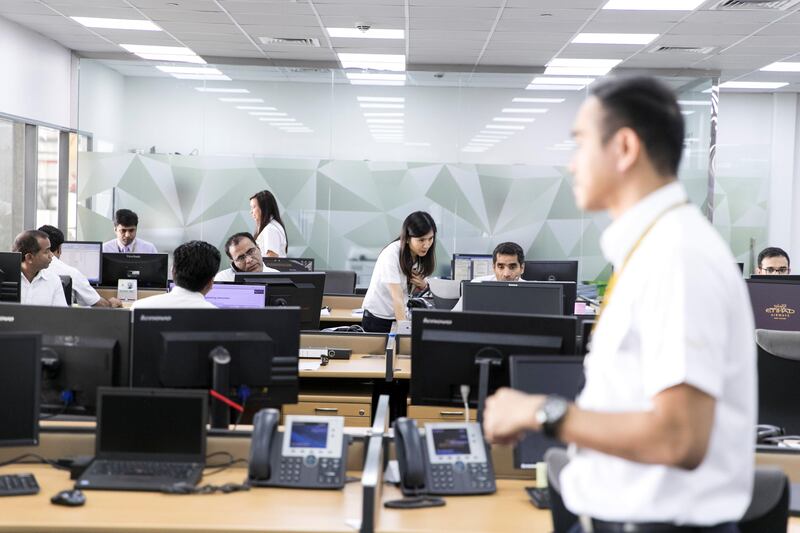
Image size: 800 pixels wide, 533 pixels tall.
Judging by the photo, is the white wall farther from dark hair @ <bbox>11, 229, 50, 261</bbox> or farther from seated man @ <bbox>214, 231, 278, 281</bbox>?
seated man @ <bbox>214, 231, 278, 281</bbox>

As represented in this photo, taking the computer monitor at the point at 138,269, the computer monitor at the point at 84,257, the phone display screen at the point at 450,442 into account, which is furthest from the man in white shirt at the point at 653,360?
the computer monitor at the point at 84,257

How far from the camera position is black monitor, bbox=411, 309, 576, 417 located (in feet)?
9.98

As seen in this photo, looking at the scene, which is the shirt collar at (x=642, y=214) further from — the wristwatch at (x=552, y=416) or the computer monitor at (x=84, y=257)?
the computer monitor at (x=84, y=257)

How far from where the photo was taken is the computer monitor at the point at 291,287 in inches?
209

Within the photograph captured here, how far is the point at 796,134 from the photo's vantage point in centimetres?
1262

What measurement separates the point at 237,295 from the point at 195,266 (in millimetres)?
1253

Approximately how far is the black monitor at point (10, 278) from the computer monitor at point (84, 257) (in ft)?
7.26

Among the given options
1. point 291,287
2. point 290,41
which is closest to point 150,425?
point 291,287

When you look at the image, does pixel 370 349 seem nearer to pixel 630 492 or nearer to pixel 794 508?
pixel 794 508

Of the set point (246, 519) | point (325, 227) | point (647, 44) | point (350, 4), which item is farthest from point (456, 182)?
point (246, 519)

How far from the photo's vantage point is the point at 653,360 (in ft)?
4.56

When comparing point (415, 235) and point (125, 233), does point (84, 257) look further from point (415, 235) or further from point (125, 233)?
point (415, 235)

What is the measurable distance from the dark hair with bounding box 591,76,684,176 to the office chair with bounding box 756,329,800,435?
107 inches

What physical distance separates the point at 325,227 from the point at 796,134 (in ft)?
21.3
